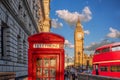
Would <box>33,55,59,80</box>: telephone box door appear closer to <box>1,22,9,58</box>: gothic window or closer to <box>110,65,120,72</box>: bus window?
<box>1,22,9,58</box>: gothic window

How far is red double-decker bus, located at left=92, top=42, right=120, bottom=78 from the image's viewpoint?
96.2 ft

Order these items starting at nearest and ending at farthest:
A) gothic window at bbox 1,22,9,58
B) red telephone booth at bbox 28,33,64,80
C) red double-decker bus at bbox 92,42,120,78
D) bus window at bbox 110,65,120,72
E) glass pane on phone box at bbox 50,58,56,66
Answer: red telephone booth at bbox 28,33,64,80, glass pane on phone box at bbox 50,58,56,66, gothic window at bbox 1,22,9,58, red double-decker bus at bbox 92,42,120,78, bus window at bbox 110,65,120,72

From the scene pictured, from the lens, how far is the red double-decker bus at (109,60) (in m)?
29.3

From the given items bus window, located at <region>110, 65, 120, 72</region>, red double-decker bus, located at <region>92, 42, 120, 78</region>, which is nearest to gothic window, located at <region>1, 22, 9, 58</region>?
red double-decker bus, located at <region>92, 42, 120, 78</region>

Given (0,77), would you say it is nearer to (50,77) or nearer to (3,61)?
(50,77)

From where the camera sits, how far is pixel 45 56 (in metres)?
9.69

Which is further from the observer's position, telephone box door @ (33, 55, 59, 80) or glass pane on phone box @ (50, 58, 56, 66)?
glass pane on phone box @ (50, 58, 56, 66)

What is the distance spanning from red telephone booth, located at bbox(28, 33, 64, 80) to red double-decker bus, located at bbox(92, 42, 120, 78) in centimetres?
1933

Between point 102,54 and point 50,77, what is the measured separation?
22569 mm

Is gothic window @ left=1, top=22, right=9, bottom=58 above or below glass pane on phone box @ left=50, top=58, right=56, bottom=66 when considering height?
above

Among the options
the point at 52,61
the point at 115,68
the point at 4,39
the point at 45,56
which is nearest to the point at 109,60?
the point at 115,68

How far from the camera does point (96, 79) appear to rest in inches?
866

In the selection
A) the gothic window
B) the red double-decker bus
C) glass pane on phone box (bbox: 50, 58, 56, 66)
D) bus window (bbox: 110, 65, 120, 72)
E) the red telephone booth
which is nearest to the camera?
the red telephone booth

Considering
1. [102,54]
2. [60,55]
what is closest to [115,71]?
[102,54]
